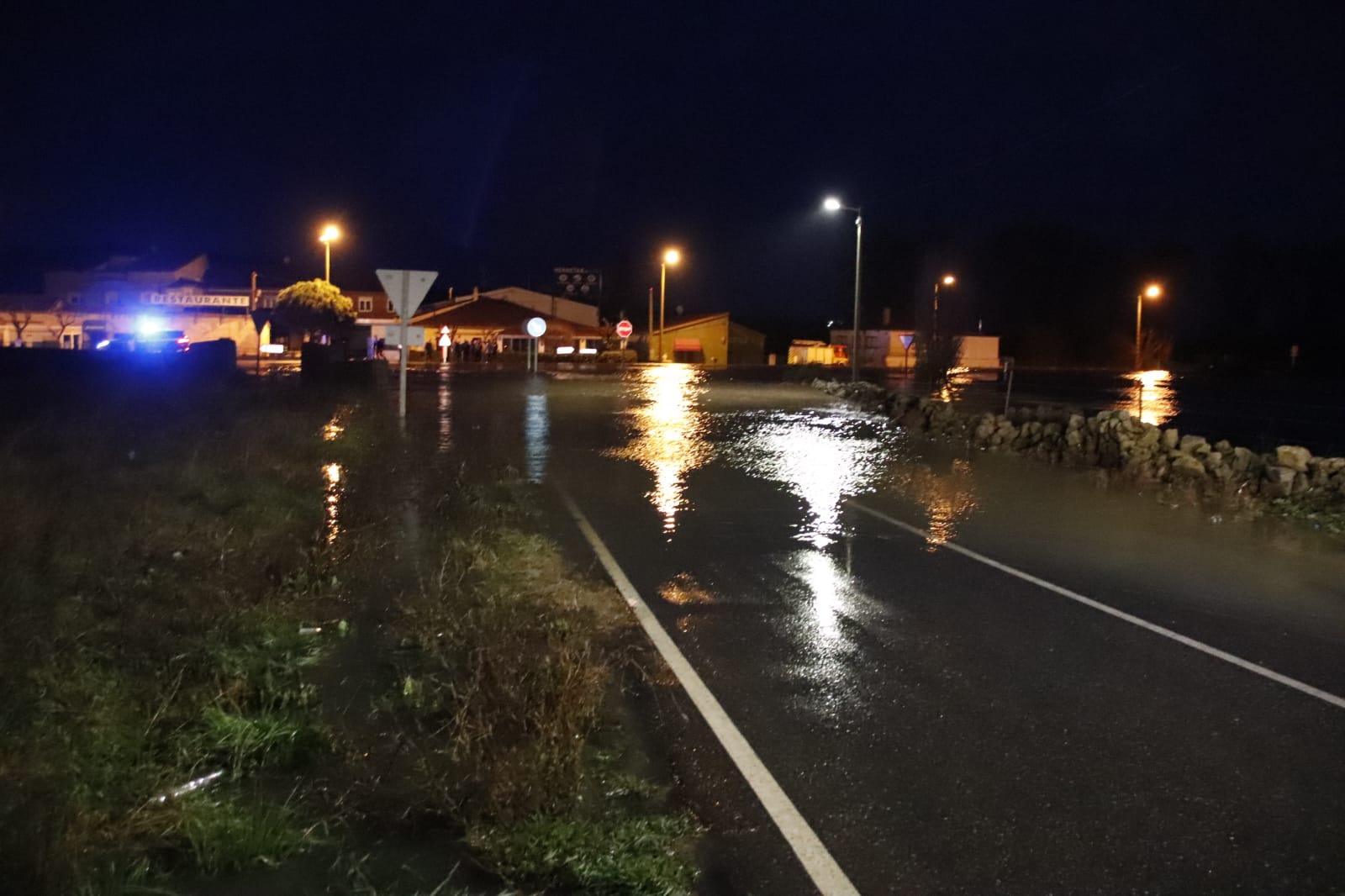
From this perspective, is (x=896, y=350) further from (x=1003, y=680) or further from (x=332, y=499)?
(x=1003, y=680)

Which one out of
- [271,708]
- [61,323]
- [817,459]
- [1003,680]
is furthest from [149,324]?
[1003,680]

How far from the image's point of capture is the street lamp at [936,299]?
51312 mm

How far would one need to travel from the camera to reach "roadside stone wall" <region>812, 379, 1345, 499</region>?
1540 cm

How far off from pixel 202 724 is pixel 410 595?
10.5 feet

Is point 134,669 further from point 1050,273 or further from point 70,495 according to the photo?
point 1050,273

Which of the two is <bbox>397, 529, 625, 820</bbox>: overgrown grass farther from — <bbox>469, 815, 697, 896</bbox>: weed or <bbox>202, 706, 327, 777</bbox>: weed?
<bbox>202, 706, 327, 777</bbox>: weed

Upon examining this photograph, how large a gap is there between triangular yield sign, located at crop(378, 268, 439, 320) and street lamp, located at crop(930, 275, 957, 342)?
34938 mm

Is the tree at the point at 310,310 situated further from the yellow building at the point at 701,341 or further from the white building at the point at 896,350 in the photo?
the white building at the point at 896,350

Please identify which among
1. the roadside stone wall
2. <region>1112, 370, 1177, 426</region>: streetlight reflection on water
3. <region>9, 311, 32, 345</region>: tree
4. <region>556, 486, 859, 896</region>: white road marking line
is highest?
<region>9, 311, 32, 345</region>: tree

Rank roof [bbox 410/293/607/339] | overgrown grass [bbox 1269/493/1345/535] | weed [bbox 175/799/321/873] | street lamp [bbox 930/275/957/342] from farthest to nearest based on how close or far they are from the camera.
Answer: roof [bbox 410/293/607/339]
street lamp [bbox 930/275/957/342]
overgrown grass [bbox 1269/493/1345/535]
weed [bbox 175/799/321/873]

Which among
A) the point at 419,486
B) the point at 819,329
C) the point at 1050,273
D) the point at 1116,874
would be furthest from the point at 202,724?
the point at 819,329

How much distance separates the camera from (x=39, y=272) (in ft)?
306

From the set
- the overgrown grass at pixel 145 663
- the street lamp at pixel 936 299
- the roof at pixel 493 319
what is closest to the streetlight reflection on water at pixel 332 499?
the overgrown grass at pixel 145 663

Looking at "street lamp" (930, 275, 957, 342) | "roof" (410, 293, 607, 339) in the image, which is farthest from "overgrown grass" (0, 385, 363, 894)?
"roof" (410, 293, 607, 339)
